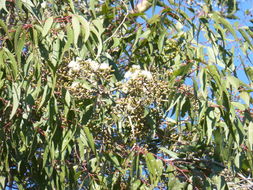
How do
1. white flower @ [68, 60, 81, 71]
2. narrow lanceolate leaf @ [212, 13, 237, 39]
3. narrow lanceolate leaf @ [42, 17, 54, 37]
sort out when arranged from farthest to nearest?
narrow lanceolate leaf @ [212, 13, 237, 39]
white flower @ [68, 60, 81, 71]
narrow lanceolate leaf @ [42, 17, 54, 37]

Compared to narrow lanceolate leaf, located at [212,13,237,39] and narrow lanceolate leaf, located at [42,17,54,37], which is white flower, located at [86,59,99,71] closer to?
narrow lanceolate leaf, located at [42,17,54,37]

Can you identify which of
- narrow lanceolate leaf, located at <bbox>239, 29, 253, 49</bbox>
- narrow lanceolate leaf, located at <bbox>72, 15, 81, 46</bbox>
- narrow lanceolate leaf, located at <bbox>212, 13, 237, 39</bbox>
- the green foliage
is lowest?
the green foliage

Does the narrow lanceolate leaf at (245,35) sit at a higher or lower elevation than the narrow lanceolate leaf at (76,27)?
lower

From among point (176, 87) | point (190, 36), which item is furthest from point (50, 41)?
point (190, 36)

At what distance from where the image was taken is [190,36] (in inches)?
112

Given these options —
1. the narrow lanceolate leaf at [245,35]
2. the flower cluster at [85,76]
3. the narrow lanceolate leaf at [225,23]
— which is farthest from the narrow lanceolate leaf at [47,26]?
the narrow lanceolate leaf at [245,35]

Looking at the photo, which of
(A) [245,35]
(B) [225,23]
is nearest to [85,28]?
(B) [225,23]

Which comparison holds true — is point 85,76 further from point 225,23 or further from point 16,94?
point 225,23

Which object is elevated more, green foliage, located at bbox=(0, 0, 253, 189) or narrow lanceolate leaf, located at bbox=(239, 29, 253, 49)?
narrow lanceolate leaf, located at bbox=(239, 29, 253, 49)

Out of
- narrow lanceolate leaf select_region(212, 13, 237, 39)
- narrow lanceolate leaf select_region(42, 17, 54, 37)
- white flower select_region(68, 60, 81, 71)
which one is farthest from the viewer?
narrow lanceolate leaf select_region(212, 13, 237, 39)

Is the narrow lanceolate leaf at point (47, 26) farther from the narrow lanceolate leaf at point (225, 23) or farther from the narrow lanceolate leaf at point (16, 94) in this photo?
the narrow lanceolate leaf at point (225, 23)

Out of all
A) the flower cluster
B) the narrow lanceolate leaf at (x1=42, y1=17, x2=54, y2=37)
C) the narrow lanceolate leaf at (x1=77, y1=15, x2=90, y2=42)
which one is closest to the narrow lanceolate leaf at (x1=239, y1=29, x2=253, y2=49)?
the flower cluster

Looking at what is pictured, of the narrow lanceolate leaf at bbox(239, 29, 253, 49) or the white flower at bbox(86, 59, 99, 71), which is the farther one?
the narrow lanceolate leaf at bbox(239, 29, 253, 49)

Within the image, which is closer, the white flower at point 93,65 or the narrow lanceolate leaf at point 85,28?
the narrow lanceolate leaf at point 85,28
